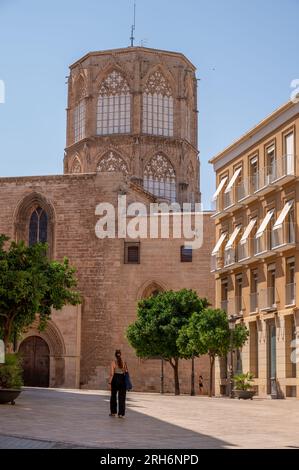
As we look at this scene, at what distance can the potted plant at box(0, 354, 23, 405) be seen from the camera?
69.2 ft

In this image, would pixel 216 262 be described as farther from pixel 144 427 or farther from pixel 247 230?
pixel 144 427

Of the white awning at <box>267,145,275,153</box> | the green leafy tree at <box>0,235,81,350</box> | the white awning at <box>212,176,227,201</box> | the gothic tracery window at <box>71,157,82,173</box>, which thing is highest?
the gothic tracery window at <box>71,157,82,173</box>

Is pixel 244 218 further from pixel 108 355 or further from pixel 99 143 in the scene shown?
pixel 99 143

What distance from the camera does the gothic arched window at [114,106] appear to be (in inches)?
2347

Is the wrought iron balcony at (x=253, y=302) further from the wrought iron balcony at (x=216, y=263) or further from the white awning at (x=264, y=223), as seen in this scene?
the wrought iron balcony at (x=216, y=263)

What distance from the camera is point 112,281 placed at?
45406mm

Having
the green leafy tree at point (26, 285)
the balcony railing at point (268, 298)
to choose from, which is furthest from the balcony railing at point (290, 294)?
the green leafy tree at point (26, 285)

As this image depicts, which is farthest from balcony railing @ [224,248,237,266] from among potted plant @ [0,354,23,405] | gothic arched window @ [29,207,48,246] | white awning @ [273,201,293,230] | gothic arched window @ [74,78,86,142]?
gothic arched window @ [74,78,86,142]

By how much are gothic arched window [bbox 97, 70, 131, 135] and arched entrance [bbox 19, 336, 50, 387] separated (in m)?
18.7

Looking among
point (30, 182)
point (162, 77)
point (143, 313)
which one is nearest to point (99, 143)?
point (162, 77)

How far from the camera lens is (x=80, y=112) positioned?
61.6 m

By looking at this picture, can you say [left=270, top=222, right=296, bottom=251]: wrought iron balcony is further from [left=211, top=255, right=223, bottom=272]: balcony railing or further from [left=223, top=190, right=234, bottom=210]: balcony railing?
[left=211, top=255, right=223, bottom=272]: balcony railing

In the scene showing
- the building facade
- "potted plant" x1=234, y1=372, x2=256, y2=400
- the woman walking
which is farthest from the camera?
the building facade
